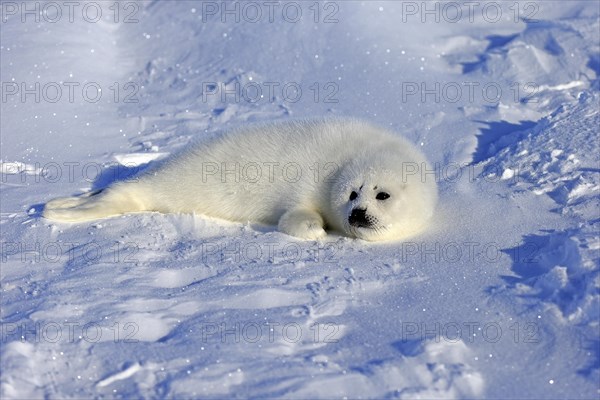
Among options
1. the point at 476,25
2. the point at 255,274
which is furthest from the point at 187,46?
the point at 255,274

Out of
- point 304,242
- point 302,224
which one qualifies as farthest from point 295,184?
point 304,242

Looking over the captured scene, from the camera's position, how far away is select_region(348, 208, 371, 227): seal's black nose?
3936 millimetres

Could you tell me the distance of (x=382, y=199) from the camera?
405cm

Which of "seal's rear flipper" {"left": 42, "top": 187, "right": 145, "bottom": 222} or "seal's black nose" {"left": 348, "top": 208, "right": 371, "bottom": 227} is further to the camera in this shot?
"seal's rear flipper" {"left": 42, "top": 187, "right": 145, "bottom": 222}

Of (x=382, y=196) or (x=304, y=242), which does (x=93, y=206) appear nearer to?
(x=304, y=242)

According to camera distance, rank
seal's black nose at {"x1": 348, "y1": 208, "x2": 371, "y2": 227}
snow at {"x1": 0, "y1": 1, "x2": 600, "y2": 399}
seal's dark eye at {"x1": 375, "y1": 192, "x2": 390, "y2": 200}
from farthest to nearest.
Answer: seal's dark eye at {"x1": 375, "y1": 192, "x2": 390, "y2": 200} < seal's black nose at {"x1": 348, "y1": 208, "x2": 371, "y2": 227} < snow at {"x1": 0, "y1": 1, "x2": 600, "y2": 399}

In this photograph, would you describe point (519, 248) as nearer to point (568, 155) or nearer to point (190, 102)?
point (568, 155)

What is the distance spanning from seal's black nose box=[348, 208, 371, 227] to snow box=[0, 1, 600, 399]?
11 cm

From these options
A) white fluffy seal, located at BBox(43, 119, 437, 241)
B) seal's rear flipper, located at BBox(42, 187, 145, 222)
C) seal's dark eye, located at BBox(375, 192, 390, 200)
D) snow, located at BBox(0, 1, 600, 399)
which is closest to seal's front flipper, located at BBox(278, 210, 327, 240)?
white fluffy seal, located at BBox(43, 119, 437, 241)

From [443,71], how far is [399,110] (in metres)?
0.78

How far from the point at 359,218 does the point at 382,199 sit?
196 mm

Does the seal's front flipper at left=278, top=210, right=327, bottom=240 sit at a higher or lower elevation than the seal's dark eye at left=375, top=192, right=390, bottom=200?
lower

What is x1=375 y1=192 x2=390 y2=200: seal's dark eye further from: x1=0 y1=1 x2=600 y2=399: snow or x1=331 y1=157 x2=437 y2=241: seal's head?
x1=0 y1=1 x2=600 y2=399: snow

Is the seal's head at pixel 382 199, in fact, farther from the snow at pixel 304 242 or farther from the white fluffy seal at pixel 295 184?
the snow at pixel 304 242
